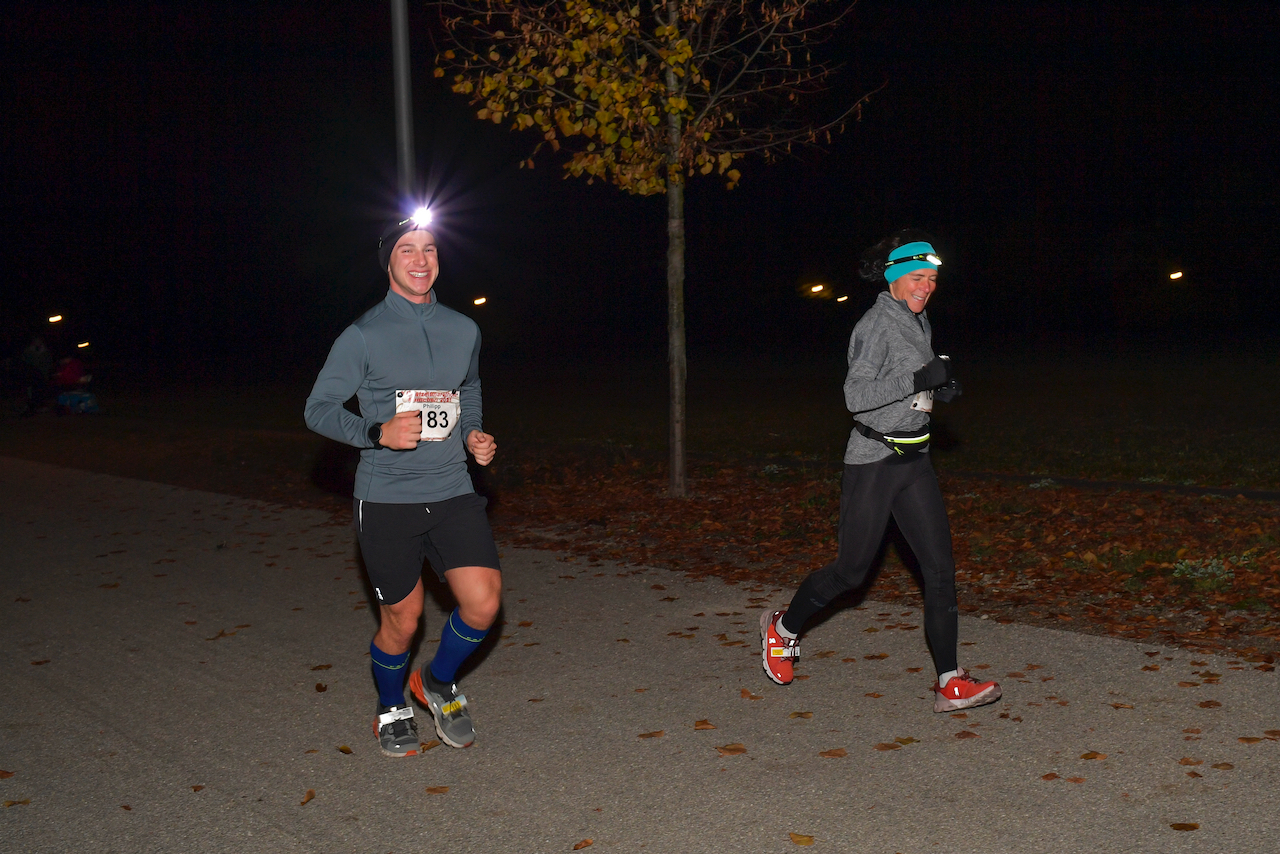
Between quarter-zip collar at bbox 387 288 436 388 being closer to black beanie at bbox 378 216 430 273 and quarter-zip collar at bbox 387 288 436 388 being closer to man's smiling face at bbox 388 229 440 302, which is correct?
man's smiling face at bbox 388 229 440 302

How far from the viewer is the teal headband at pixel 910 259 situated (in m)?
5.24

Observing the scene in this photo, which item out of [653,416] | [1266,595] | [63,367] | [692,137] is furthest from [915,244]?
[63,367]

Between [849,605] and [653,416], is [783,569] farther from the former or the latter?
[653,416]

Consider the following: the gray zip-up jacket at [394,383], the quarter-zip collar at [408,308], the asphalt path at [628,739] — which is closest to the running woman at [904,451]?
the asphalt path at [628,739]

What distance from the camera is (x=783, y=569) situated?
334 inches

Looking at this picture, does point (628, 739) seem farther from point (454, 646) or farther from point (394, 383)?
point (394, 383)

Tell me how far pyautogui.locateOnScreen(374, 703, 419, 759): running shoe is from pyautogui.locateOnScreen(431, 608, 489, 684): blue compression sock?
20 centimetres


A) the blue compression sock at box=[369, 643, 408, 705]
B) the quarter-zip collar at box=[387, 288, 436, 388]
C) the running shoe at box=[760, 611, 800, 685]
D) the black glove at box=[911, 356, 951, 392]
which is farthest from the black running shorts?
the black glove at box=[911, 356, 951, 392]

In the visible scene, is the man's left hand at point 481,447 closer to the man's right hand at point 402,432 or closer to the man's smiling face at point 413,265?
the man's right hand at point 402,432

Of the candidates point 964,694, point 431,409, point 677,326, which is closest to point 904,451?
point 964,694

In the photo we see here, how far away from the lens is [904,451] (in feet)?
17.2

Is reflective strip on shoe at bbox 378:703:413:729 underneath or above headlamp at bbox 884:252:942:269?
underneath

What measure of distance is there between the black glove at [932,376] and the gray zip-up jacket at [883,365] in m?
0.07

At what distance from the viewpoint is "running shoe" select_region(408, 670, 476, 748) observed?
5.08 metres
